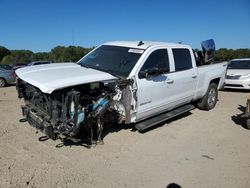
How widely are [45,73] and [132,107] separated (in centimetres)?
181

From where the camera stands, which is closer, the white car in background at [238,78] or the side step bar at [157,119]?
the side step bar at [157,119]

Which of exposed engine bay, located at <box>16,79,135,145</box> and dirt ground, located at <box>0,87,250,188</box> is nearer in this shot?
dirt ground, located at <box>0,87,250,188</box>

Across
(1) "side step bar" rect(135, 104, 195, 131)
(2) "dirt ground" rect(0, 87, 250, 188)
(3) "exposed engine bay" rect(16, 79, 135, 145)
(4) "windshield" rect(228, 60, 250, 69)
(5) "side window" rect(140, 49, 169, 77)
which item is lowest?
(2) "dirt ground" rect(0, 87, 250, 188)

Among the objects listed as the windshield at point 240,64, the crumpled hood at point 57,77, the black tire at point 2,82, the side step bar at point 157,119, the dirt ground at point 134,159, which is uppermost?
the crumpled hood at point 57,77

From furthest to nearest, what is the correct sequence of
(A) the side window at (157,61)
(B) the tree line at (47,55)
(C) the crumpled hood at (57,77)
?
(B) the tree line at (47,55)
(A) the side window at (157,61)
(C) the crumpled hood at (57,77)

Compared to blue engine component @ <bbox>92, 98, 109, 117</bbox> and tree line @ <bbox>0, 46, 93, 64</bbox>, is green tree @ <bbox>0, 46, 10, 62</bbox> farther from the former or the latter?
blue engine component @ <bbox>92, 98, 109, 117</bbox>

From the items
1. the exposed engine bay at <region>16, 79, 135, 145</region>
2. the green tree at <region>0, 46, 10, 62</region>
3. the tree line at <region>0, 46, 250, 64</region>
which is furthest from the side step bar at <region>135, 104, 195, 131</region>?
the green tree at <region>0, 46, 10, 62</region>

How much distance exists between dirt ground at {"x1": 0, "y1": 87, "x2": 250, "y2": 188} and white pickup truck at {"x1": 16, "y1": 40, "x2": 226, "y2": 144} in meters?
0.37

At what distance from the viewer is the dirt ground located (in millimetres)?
4090

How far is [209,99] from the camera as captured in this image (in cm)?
862

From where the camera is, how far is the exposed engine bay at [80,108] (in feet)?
15.5

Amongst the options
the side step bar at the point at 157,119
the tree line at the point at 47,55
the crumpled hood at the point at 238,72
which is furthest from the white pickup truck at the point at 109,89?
the tree line at the point at 47,55

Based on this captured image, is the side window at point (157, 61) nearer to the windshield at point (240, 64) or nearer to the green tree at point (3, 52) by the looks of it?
the windshield at point (240, 64)

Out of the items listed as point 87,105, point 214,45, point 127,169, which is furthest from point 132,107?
point 214,45
